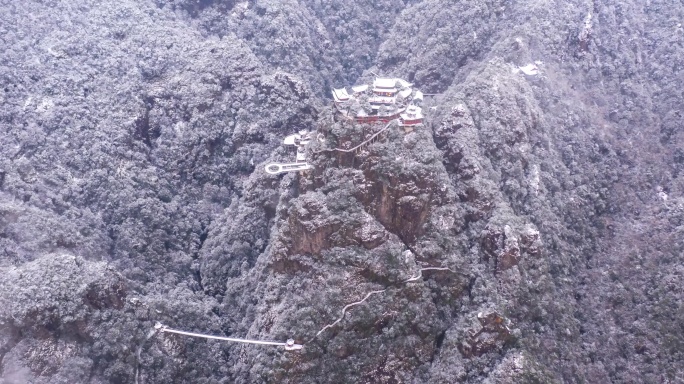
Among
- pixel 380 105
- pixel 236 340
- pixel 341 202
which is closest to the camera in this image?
pixel 341 202

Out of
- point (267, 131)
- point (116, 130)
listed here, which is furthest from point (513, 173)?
point (116, 130)

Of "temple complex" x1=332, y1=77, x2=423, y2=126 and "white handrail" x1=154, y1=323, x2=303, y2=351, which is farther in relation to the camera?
"temple complex" x1=332, y1=77, x2=423, y2=126

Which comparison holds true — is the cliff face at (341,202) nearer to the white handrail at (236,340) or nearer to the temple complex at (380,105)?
the white handrail at (236,340)

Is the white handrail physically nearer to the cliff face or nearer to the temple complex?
the cliff face

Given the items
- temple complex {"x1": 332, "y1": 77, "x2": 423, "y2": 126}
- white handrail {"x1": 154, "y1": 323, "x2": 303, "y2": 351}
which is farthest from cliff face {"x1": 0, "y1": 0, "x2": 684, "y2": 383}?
temple complex {"x1": 332, "y1": 77, "x2": 423, "y2": 126}

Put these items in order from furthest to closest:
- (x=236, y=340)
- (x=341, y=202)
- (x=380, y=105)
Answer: (x=380, y=105)
(x=236, y=340)
(x=341, y=202)

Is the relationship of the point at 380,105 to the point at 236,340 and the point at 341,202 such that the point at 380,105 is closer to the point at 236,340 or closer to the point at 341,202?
the point at 341,202

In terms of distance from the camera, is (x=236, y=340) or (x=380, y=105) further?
(x=380, y=105)

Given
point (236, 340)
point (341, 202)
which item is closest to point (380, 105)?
point (341, 202)

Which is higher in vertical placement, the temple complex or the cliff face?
the temple complex
